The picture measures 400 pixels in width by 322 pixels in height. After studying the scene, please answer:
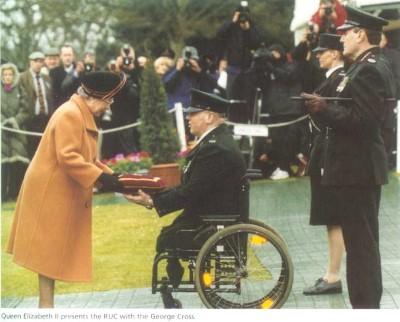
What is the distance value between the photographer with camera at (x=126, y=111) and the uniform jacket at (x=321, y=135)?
8.83 feet

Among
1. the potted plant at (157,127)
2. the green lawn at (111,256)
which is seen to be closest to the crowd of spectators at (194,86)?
the potted plant at (157,127)

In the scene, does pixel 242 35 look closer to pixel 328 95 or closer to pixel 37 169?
pixel 328 95

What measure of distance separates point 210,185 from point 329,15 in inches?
68.3

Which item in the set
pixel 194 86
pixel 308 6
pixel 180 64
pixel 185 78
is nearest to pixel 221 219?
pixel 308 6

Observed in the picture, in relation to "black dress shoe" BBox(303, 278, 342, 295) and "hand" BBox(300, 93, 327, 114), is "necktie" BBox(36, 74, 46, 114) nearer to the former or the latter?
"black dress shoe" BBox(303, 278, 342, 295)

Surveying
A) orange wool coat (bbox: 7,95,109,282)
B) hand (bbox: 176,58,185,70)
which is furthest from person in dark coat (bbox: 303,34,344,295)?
hand (bbox: 176,58,185,70)

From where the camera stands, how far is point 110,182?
4.50 meters

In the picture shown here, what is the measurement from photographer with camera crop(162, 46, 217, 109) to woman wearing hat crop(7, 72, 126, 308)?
2199 millimetres

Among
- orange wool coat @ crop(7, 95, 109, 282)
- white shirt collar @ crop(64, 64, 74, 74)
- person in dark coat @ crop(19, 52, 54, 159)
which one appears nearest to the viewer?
orange wool coat @ crop(7, 95, 109, 282)

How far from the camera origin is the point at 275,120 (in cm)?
767

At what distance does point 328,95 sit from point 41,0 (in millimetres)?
2157

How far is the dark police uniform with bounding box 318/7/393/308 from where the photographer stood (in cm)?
420

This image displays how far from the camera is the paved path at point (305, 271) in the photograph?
4828 millimetres

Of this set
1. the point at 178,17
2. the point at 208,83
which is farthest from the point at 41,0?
the point at 208,83
